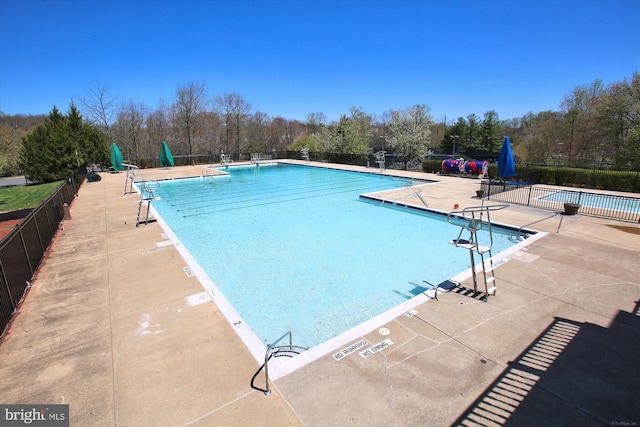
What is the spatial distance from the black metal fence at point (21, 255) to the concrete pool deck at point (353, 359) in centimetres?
25

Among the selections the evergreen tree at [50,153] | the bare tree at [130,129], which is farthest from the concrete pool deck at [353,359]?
the bare tree at [130,129]

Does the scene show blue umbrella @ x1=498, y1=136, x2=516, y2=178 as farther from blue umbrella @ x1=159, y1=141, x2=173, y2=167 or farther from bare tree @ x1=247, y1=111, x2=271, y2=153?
bare tree @ x1=247, y1=111, x2=271, y2=153

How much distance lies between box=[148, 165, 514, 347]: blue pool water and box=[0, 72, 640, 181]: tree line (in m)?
14.7

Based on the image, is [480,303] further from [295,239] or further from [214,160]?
[214,160]

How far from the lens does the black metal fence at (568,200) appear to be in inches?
460

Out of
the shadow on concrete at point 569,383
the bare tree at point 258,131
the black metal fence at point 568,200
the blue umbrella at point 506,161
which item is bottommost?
the shadow on concrete at point 569,383

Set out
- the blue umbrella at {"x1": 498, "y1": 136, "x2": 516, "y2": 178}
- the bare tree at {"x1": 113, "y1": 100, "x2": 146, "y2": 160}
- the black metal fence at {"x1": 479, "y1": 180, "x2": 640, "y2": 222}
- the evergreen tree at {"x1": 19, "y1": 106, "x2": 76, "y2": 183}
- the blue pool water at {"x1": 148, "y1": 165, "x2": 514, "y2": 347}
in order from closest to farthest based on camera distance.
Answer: the blue pool water at {"x1": 148, "y1": 165, "x2": 514, "y2": 347} < the black metal fence at {"x1": 479, "y1": 180, "x2": 640, "y2": 222} < the blue umbrella at {"x1": 498, "y1": 136, "x2": 516, "y2": 178} < the evergreen tree at {"x1": 19, "y1": 106, "x2": 76, "y2": 183} < the bare tree at {"x1": 113, "y1": 100, "x2": 146, "y2": 160}

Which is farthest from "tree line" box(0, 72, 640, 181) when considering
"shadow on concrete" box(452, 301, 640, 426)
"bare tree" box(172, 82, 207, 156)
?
"shadow on concrete" box(452, 301, 640, 426)

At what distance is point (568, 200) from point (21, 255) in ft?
62.7

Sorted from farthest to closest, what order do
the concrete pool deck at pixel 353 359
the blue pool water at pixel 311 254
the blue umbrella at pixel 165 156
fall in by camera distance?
the blue umbrella at pixel 165 156, the blue pool water at pixel 311 254, the concrete pool deck at pixel 353 359
